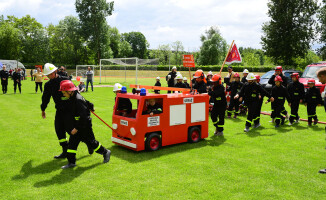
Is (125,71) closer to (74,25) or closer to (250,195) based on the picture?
(250,195)

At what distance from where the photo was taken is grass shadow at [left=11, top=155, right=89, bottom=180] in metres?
5.26

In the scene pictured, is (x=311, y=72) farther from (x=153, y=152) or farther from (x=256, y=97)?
(x=153, y=152)

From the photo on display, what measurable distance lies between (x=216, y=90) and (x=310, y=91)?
4.70 metres

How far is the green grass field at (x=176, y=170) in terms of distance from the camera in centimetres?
453

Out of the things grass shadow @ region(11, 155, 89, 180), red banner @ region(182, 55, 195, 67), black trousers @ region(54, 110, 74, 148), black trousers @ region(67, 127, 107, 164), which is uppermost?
red banner @ region(182, 55, 195, 67)

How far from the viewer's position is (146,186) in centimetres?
477

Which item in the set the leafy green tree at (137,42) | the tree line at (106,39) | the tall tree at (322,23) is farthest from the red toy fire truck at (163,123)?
the leafy green tree at (137,42)

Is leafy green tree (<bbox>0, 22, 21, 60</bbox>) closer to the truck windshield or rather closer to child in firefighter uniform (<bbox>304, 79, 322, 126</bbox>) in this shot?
the truck windshield

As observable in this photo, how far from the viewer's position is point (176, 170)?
557 centimetres

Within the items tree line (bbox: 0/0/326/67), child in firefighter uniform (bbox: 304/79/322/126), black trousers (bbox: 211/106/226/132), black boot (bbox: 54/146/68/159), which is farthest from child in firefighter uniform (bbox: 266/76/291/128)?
tree line (bbox: 0/0/326/67)

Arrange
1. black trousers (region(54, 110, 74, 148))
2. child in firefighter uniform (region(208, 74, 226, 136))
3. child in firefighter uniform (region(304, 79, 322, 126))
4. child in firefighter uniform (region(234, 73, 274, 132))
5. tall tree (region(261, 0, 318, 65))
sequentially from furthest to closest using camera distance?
tall tree (region(261, 0, 318, 65)) → child in firefighter uniform (region(304, 79, 322, 126)) → child in firefighter uniform (region(234, 73, 274, 132)) → child in firefighter uniform (region(208, 74, 226, 136)) → black trousers (region(54, 110, 74, 148))

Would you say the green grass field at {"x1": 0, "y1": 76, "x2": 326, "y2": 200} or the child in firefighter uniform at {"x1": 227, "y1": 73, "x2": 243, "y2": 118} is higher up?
the child in firefighter uniform at {"x1": 227, "y1": 73, "x2": 243, "y2": 118}

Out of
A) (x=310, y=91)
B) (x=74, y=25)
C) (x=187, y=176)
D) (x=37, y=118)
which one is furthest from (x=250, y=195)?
(x=74, y=25)

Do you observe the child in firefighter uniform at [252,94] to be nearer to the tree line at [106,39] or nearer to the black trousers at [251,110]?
the black trousers at [251,110]
